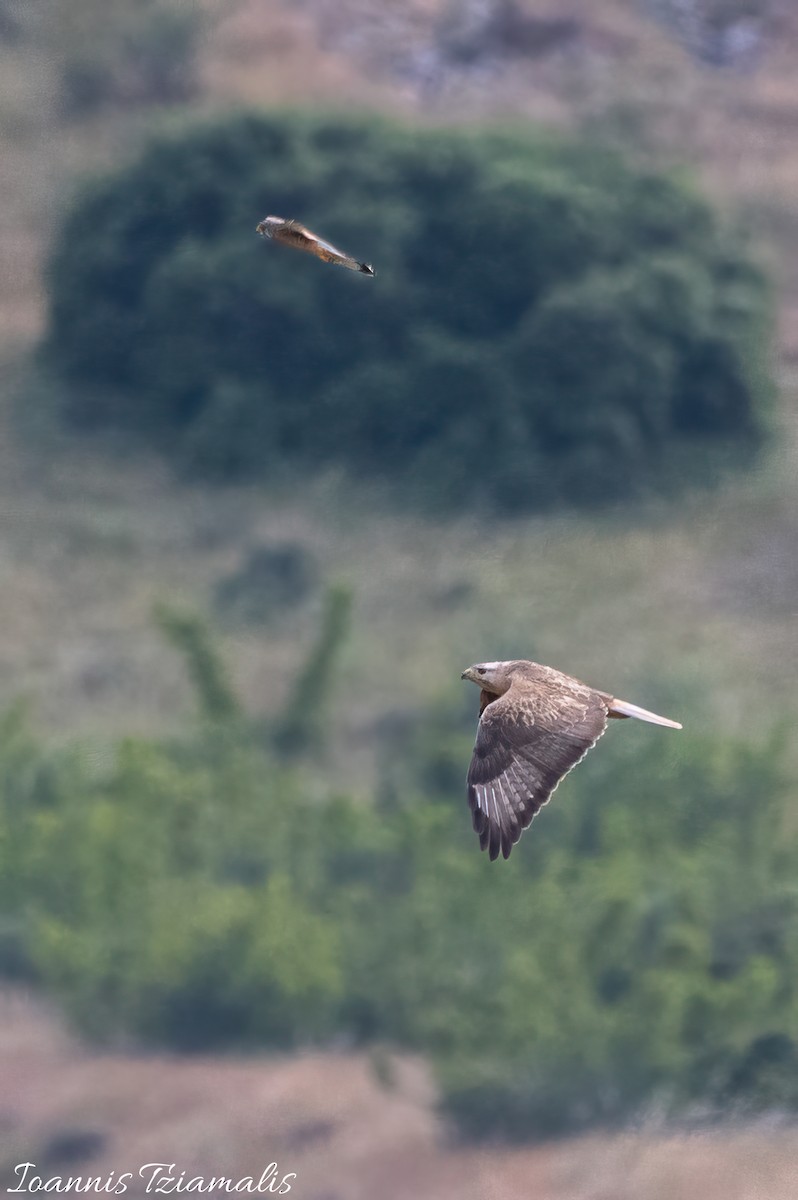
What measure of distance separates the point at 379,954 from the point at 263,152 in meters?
16.0

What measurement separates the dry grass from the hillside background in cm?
3

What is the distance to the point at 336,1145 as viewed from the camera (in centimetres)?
2112

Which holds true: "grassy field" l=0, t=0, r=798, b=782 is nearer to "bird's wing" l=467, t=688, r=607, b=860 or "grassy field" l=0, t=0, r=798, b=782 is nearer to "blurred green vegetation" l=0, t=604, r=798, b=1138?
"blurred green vegetation" l=0, t=604, r=798, b=1138

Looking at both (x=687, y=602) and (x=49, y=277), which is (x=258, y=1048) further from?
(x=49, y=277)

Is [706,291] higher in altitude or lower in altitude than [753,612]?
higher

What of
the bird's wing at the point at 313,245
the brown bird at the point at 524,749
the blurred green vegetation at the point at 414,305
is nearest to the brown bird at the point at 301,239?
the bird's wing at the point at 313,245

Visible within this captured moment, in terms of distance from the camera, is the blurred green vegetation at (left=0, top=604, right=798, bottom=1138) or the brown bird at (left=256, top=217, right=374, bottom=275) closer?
the brown bird at (left=256, top=217, right=374, bottom=275)

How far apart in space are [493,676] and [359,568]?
17768 millimetres

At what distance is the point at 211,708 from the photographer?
2638cm

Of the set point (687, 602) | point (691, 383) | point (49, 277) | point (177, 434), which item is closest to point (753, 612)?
point (687, 602)

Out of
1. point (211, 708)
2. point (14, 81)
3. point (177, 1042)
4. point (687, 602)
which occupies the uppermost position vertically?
point (14, 81)

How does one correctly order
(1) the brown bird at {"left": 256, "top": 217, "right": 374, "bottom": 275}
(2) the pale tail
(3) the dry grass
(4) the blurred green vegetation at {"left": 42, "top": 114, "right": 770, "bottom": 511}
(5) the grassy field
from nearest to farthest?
(1) the brown bird at {"left": 256, "top": 217, "right": 374, "bottom": 275} → (2) the pale tail → (3) the dry grass → (5) the grassy field → (4) the blurred green vegetation at {"left": 42, "top": 114, "right": 770, "bottom": 511}

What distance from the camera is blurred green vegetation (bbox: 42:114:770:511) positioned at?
32375mm

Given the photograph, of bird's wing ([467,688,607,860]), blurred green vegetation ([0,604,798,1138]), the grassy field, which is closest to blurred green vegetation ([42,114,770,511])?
the grassy field
